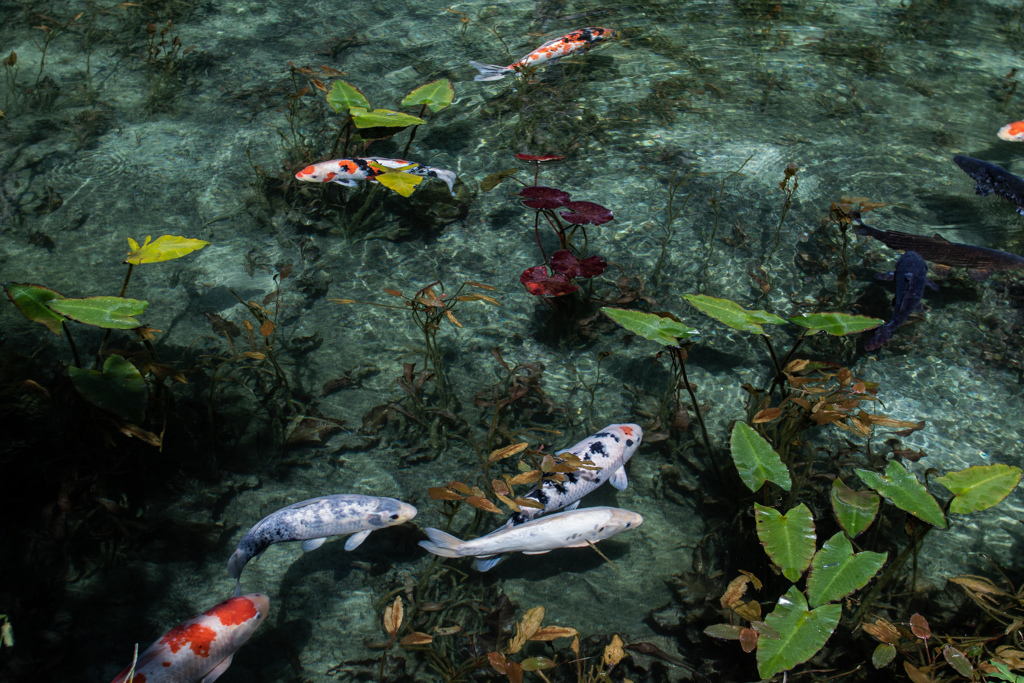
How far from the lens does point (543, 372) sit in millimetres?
3801

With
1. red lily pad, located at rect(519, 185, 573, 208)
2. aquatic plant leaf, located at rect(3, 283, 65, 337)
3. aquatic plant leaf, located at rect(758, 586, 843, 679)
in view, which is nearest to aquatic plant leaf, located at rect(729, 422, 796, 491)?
aquatic plant leaf, located at rect(758, 586, 843, 679)

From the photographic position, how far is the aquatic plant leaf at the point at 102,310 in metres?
2.60

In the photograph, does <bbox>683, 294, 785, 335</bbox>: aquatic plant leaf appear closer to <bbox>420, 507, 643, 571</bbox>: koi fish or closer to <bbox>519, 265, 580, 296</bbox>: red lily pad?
<bbox>519, 265, 580, 296</bbox>: red lily pad

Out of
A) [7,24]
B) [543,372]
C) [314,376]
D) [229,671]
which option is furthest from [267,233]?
[7,24]

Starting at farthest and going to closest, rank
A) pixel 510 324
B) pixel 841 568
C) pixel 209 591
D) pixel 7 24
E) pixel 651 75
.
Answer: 1. pixel 7 24
2. pixel 651 75
3. pixel 510 324
4. pixel 209 591
5. pixel 841 568

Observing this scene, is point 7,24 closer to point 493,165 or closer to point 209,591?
point 493,165

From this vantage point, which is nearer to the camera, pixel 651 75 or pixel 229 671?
pixel 229 671

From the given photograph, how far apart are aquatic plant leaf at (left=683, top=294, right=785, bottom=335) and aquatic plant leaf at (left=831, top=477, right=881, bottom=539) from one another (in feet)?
2.60

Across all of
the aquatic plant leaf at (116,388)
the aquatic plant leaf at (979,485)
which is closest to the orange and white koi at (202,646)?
the aquatic plant leaf at (116,388)

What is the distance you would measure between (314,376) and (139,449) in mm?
1038

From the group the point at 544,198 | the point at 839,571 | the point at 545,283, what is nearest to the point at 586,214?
the point at 544,198

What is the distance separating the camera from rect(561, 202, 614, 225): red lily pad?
12.4 ft

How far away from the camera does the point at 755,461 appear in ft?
8.62

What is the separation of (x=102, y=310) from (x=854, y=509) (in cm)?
352
